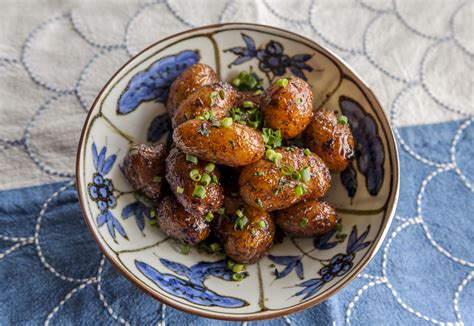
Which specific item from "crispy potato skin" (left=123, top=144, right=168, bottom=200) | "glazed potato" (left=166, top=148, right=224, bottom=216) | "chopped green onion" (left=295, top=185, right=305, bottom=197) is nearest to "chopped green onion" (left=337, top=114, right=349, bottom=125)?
"chopped green onion" (left=295, top=185, right=305, bottom=197)

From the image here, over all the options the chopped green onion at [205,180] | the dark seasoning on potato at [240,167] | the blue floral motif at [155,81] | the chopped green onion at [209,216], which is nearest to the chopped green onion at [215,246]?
the dark seasoning on potato at [240,167]

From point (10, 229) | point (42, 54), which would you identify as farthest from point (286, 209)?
point (42, 54)

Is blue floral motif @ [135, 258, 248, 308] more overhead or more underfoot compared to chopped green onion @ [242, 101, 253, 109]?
more underfoot

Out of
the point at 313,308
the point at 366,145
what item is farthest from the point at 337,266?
the point at 366,145

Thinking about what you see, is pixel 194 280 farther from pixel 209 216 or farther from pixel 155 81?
pixel 155 81

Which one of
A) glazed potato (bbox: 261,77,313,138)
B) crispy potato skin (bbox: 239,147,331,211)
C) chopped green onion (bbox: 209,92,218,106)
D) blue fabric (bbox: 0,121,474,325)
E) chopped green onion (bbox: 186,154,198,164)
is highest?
glazed potato (bbox: 261,77,313,138)

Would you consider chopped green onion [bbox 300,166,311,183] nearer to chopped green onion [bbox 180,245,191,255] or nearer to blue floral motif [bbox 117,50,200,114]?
chopped green onion [bbox 180,245,191,255]

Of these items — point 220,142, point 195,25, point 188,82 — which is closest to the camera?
point 220,142
